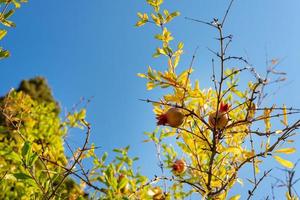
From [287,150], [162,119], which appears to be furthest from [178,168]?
[287,150]

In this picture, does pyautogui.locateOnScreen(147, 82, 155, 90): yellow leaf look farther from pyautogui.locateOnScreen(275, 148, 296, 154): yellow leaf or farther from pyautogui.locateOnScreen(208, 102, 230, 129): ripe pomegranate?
pyautogui.locateOnScreen(275, 148, 296, 154): yellow leaf

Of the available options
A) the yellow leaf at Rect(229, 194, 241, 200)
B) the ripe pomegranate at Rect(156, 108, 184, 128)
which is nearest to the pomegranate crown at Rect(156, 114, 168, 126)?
the ripe pomegranate at Rect(156, 108, 184, 128)

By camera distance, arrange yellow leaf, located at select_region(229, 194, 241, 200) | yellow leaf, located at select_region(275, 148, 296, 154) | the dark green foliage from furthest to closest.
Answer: the dark green foliage < yellow leaf, located at select_region(229, 194, 241, 200) < yellow leaf, located at select_region(275, 148, 296, 154)

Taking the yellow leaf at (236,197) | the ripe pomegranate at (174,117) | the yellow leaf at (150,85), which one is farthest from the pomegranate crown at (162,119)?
the yellow leaf at (236,197)

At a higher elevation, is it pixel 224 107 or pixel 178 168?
pixel 224 107

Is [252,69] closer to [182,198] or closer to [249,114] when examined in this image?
[249,114]

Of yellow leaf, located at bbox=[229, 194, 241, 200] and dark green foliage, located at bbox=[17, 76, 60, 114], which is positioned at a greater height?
dark green foliage, located at bbox=[17, 76, 60, 114]

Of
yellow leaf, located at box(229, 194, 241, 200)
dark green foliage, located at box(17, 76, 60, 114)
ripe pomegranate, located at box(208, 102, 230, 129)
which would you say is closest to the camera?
ripe pomegranate, located at box(208, 102, 230, 129)

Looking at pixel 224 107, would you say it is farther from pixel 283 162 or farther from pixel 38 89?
pixel 38 89

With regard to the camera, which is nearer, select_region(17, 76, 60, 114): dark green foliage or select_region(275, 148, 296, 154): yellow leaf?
select_region(275, 148, 296, 154): yellow leaf

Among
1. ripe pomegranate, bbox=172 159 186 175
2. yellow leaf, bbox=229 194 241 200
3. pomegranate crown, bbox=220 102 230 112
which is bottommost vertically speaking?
yellow leaf, bbox=229 194 241 200

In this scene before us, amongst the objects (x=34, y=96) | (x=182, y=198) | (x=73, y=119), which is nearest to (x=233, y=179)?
(x=182, y=198)

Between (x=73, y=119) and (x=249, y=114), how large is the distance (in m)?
3.83

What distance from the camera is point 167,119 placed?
196 centimetres
